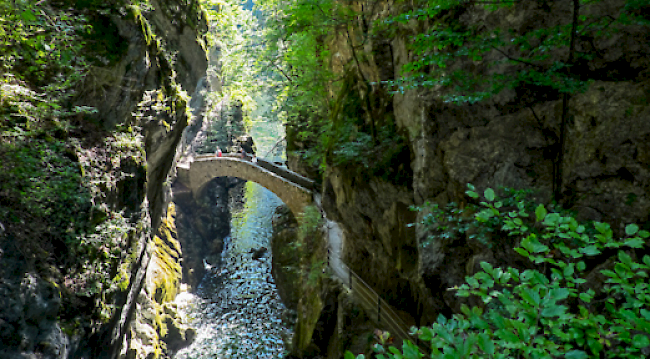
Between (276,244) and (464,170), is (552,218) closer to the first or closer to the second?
(464,170)

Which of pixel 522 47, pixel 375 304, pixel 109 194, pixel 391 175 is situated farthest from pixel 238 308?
pixel 522 47

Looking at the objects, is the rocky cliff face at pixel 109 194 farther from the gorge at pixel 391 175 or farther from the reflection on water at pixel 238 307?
the reflection on water at pixel 238 307

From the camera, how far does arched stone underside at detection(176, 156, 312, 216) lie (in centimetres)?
1675

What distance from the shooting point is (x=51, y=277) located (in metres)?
5.95

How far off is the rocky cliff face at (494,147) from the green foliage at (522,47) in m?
0.08

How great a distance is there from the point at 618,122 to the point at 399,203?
14.1 ft

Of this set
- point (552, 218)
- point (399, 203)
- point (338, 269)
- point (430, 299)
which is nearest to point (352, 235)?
point (338, 269)

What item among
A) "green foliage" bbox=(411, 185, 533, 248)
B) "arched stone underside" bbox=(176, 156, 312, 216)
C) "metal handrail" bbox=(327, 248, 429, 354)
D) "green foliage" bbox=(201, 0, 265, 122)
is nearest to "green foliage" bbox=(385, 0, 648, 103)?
"green foliage" bbox=(411, 185, 533, 248)

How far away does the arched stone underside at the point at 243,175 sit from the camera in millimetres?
16750

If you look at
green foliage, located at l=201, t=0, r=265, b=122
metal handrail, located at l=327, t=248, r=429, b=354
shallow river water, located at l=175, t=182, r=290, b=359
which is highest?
green foliage, located at l=201, t=0, r=265, b=122

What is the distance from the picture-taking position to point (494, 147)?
5.16 metres

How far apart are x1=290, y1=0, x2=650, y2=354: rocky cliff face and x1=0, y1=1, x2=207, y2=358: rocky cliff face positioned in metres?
5.87

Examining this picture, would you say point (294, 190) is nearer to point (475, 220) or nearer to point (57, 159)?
point (57, 159)

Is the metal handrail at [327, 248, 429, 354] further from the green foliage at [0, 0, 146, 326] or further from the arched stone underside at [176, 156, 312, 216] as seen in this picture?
the arched stone underside at [176, 156, 312, 216]
